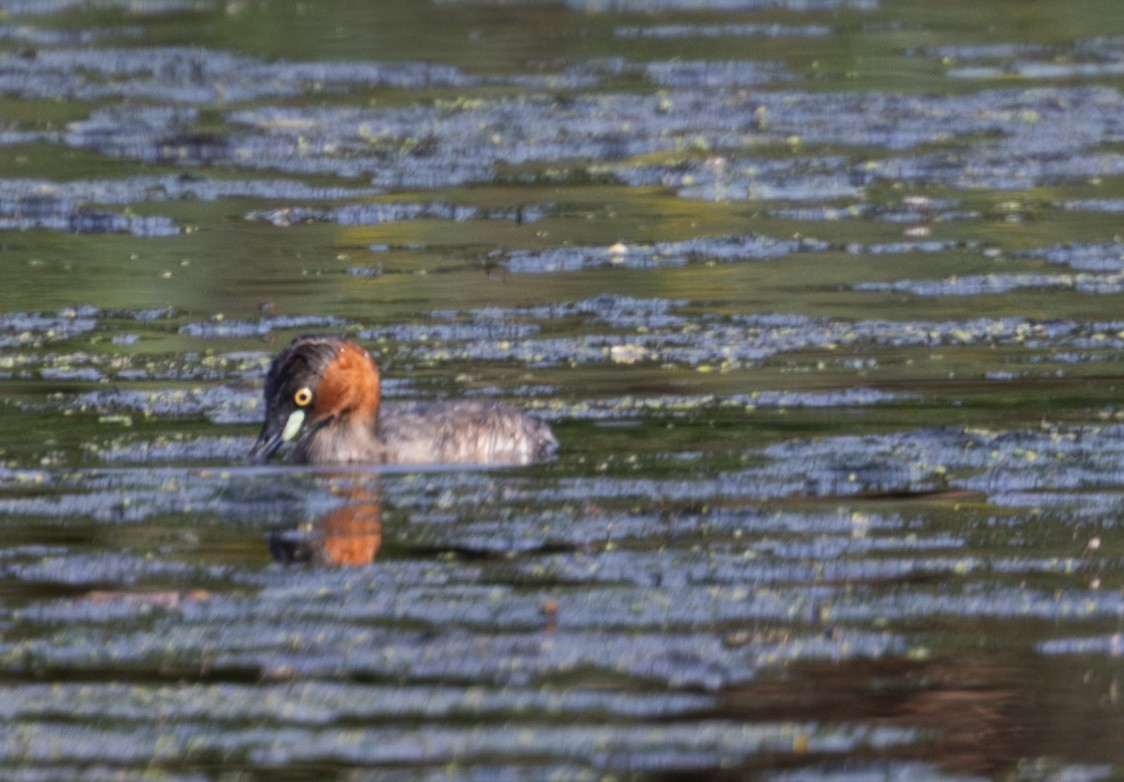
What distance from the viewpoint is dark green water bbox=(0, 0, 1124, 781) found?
5828mm

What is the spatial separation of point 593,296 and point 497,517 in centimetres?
402

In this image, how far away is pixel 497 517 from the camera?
777cm

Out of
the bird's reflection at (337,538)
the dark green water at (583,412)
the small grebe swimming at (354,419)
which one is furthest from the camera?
the small grebe swimming at (354,419)

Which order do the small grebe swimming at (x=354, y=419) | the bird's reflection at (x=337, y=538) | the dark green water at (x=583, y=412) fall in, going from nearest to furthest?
the dark green water at (x=583, y=412) → the bird's reflection at (x=337, y=538) → the small grebe swimming at (x=354, y=419)

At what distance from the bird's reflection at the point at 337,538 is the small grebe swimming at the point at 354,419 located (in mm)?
636

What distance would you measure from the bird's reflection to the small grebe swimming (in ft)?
2.09

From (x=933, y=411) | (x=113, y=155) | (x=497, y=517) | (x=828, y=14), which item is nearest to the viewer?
(x=497, y=517)

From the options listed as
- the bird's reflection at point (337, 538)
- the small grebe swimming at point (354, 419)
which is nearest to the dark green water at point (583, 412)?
the bird's reflection at point (337, 538)

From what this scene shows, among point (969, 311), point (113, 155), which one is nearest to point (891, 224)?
point (969, 311)

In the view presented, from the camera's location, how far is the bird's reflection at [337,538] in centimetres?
729

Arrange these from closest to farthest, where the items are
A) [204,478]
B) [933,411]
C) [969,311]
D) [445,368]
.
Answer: [204,478]
[933,411]
[445,368]
[969,311]

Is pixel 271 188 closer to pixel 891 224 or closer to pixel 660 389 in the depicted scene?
pixel 891 224

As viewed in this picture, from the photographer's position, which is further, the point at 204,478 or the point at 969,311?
the point at 969,311

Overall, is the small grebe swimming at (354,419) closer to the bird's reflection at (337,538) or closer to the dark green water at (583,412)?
the dark green water at (583,412)
